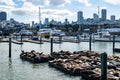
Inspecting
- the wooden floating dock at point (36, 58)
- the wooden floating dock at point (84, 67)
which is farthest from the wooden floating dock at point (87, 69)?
the wooden floating dock at point (36, 58)

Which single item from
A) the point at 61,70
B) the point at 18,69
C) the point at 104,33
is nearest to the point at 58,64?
the point at 61,70

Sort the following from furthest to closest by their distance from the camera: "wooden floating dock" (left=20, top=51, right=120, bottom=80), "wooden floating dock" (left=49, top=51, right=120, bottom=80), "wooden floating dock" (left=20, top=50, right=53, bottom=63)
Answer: "wooden floating dock" (left=20, top=50, right=53, bottom=63), "wooden floating dock" (left=20, top=51, right=120, bottom=80), "wooden floating dock" (left=49, top=51, right=120, bottom=80)

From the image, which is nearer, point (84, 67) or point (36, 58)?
point (84, 67)

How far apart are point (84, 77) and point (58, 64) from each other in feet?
20.0

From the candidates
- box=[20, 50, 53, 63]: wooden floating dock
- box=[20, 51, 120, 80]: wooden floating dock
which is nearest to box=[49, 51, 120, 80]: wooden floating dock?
box=[20, 51, 120, 80]: wooden floating dock

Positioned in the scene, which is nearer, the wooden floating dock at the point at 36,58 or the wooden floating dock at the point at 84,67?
the wooden floating dock at the point at 84,67

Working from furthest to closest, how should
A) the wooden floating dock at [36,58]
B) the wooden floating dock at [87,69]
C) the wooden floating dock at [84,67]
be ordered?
the wooden floating dock at [36,58], the wooden floating dock at [84,67], the wooden floating dock at [87,69]

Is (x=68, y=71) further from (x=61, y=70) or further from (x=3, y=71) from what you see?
(x=3, y=71)

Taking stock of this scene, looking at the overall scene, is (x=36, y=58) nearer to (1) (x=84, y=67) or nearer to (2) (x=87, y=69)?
(1) (x=84, y=67)

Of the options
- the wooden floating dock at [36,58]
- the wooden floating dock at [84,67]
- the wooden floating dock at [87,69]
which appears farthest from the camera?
the wooden floating dock at [36,58]

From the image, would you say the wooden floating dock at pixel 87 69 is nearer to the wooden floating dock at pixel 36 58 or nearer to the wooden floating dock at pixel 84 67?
the wooden floating dock at pixel 84 67

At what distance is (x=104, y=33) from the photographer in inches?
4338

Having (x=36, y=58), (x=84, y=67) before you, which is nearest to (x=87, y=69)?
(x=84, y=67)

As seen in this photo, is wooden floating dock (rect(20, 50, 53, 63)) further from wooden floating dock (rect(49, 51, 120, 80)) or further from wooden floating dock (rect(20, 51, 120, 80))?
wooden floating dock (rect(49, 51, 120, 80))
